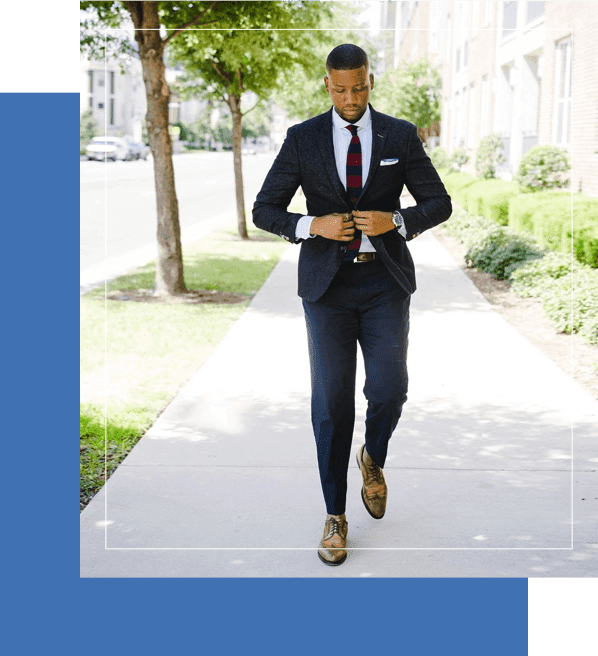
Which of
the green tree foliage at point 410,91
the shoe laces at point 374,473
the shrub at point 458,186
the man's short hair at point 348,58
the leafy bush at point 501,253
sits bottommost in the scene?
the shoe laces at point 374,473

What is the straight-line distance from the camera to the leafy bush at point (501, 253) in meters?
9.88

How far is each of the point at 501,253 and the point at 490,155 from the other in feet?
23.4

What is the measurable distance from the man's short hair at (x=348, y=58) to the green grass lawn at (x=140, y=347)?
7.29 ft

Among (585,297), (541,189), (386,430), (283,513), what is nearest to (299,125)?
(386,430)

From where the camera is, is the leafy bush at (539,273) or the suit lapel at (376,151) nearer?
the suit lapel at (376,151)

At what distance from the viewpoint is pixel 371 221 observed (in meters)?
3.30

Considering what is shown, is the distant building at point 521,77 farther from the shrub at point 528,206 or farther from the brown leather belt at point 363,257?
the brown leather belt at point 363,257

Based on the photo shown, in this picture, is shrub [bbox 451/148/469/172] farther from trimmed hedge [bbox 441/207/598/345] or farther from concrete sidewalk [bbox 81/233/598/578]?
concrete sidewalk [bbox 81/233/598/578]

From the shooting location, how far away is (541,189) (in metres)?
12.9

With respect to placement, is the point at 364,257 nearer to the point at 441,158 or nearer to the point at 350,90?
the point at 350,90

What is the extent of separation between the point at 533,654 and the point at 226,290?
756cm

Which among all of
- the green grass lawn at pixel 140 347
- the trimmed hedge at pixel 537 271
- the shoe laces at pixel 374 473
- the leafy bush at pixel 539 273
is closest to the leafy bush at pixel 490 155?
the trimmed hedge at pixel 537 271

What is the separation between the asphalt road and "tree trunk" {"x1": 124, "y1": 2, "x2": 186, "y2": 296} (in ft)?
1.87

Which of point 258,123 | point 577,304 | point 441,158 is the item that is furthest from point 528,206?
point 441,158
